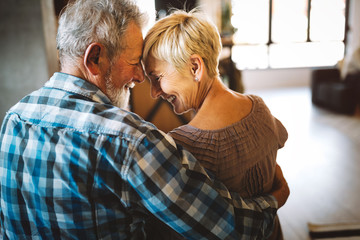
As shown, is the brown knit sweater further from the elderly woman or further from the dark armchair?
the dark armchair

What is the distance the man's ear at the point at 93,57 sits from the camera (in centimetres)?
94

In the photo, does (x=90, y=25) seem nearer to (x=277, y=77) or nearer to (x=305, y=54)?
(x=277, y=77)

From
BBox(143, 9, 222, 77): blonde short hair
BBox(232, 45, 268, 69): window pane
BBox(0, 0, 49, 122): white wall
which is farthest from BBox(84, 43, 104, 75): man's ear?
BBox(232, 45, 268, 69): window pane

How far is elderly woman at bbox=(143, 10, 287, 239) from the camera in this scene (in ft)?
3.31

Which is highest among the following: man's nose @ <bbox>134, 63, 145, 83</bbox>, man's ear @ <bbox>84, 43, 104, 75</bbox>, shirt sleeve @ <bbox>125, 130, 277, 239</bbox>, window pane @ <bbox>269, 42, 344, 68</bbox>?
man's ear @ <bbox>84, 43, 104, 75</bbox>

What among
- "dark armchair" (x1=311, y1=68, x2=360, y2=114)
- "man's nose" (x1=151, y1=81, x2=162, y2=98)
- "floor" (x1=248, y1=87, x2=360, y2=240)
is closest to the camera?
"man's nose" (x1=151, y1=81, x2=162, y2=98)

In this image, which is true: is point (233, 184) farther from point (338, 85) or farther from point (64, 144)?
point (338, 85)

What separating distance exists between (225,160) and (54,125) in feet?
1.68

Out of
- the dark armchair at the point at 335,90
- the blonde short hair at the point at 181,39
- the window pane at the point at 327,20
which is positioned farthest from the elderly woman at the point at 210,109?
the window pane at the point at 327,20

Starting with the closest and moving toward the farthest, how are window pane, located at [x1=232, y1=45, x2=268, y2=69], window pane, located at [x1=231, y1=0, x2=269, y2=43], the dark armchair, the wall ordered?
the wall → the dark armchair → window pane, located at [x1=231, y1=0, x2=269, y2=43] → window pane, located at [x1=232, y1=45, x2=268, y2=69]

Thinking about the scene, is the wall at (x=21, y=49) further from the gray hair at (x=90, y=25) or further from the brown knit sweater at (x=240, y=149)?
the brown knit sweater at (x=240, y=149)

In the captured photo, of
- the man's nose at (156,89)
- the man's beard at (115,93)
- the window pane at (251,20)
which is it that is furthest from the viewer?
the window pane at (251,20)

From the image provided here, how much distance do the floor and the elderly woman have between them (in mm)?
1555

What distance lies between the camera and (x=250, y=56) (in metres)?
8.62
